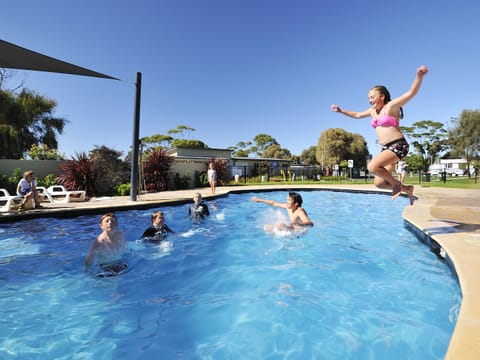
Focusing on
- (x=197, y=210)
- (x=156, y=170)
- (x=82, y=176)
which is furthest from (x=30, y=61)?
(x=156, y=170)

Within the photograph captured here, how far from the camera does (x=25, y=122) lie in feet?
79.5

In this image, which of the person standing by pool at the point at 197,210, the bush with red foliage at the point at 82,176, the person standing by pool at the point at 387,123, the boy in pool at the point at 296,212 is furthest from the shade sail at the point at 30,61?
the bush with red foliage at the point at 82,176

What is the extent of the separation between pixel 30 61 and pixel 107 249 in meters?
3.77

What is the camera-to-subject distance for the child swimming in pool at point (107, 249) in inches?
152

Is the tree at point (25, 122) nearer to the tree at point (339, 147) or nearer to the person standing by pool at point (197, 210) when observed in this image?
the person standing by pool at point (197, 210)

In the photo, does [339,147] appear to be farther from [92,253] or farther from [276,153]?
[92,253]

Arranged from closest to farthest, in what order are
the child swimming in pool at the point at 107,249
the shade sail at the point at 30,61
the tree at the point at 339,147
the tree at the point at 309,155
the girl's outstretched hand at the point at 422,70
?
the girl's outstretched hand at the point at 422,70 < the child swimming in pool at the point at 107,249 < the shade sail at the point at 30,61 < the tree at the point at 339,147 < the tree at the point at 309,155

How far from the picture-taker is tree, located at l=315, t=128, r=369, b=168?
4491cm

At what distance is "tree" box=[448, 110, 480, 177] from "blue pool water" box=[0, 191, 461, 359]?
1699 inches

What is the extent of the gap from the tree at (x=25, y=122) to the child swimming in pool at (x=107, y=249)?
20.7 metres

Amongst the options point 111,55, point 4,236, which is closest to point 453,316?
point 4,236

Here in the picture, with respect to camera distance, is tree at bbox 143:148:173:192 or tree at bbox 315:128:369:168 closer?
tree at bbox 143:148:173:192

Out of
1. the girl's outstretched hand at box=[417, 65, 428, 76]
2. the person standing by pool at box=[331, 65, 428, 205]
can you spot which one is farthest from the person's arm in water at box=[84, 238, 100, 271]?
the girl's outstretched hand at box=[417, 65, 428, 76]

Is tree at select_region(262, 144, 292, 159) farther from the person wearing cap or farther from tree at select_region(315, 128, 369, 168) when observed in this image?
the person wearing cap
